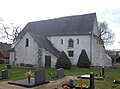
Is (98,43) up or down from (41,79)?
up

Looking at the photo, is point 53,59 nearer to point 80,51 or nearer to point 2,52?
point 80,51

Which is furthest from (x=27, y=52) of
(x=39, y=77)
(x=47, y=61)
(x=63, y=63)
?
(x=39, y=77)

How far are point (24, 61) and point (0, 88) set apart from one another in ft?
75.9

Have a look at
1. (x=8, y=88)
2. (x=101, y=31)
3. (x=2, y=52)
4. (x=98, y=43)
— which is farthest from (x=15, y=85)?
(x=2, y=52)

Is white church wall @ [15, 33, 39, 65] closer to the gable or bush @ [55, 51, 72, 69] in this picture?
bush @ [55, 51, 72, 69]

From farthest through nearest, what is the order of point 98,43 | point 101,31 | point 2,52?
1. point 2,52
2. point 101,31
3. point 98,43

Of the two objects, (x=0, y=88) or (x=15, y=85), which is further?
(x=15, y=85)

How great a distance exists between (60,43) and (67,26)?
3935 millimetres

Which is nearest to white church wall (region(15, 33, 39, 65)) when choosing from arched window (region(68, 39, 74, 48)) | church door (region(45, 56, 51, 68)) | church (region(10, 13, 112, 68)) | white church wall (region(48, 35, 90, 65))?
church (region(10, 13, 112, 68))

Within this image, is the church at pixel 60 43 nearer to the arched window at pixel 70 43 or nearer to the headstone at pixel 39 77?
the arched window at pixel 70 43

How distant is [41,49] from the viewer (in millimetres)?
36469

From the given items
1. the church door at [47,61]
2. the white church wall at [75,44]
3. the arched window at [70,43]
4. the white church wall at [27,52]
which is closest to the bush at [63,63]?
the church door at [47,61]

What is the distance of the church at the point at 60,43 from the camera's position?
36.6m

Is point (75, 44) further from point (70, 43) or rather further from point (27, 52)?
point (27, 52)
